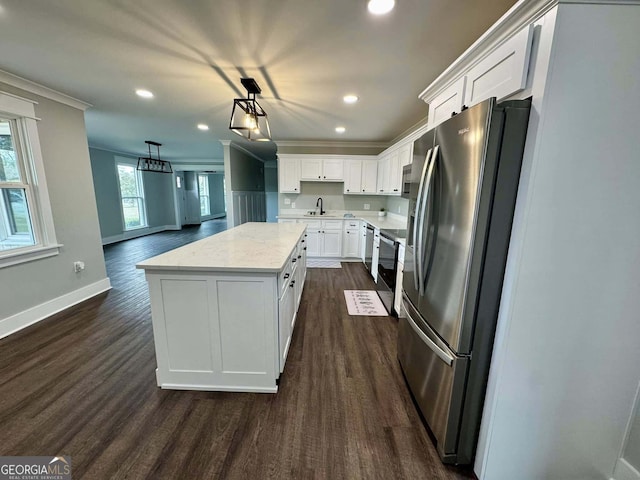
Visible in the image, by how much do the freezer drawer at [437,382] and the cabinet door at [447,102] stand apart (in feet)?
4.48

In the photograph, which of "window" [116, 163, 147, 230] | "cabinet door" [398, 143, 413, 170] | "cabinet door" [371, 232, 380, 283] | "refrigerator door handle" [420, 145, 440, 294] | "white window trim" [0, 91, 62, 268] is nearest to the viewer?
"refrigerator door handle" [420, 145, 440, 294]

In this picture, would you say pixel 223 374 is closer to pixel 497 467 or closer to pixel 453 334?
pixel 453 334

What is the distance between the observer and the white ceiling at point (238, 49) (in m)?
1.54

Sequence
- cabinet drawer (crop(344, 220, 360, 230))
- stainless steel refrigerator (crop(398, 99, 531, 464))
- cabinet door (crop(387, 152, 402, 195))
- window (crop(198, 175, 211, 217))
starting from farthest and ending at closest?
1. window (crop(198, 175, 211, 217))
2. cabinet drawer (crop(344, 220, 360, 230))
3. cabinet door (crop(387, 152, 402, 195))
4. stainless steel refrigerator (crop(398, 99, 531, 464))

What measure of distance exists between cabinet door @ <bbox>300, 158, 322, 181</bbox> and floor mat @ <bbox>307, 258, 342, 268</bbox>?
1753 mm

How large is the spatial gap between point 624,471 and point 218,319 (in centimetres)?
229

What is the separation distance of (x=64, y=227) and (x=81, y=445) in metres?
2.77

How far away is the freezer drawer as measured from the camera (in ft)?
4.13

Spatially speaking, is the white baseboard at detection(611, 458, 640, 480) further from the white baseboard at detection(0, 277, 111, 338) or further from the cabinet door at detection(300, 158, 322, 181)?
the cabinet door at detection(300, 158, 322, 181)

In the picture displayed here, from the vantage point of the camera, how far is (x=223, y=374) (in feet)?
5.88

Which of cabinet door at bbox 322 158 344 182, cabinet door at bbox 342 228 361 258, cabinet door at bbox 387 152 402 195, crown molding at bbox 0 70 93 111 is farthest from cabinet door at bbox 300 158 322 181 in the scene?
crown molding at bbox 0 70 93 111

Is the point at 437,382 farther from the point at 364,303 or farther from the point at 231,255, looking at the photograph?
the point at 364,303

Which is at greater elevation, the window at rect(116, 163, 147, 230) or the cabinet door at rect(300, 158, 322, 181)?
the cabinet door at rect(300, 158, 322, 181)

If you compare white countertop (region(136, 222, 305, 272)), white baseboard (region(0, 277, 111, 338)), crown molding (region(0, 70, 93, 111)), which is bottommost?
white baseboard (region(0, 277, 111, 338))
